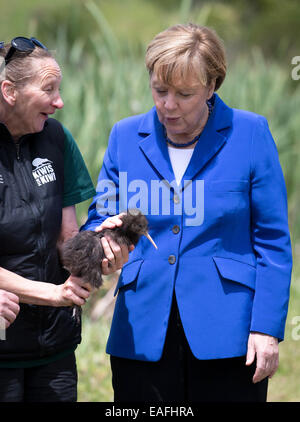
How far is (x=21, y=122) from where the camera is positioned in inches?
105

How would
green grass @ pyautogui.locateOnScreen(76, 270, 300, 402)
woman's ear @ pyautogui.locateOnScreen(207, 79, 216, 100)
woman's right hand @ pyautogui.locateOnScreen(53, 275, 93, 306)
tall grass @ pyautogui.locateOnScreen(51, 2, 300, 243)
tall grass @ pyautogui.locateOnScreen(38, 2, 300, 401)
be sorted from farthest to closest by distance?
tall grass @ pyautogui.locateOnScreen(51, 2, 300, 243) < tall grass @ pyautogui.locateOnScreen(38, 2, 300, 401) < green grass @ pyautogui.locateOnScreen(76, 270, 300, 402) < woman's ear @ pyautogui.locateOnScreen(207, 79, 216, 100) < woman's right hand @ pyautogui.locateOnScreen(53, 275, 93, 306)

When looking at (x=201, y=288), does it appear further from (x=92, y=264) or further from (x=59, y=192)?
(x=59, y=192)

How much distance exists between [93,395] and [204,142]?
95.9 inches

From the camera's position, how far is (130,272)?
2816 millimetres

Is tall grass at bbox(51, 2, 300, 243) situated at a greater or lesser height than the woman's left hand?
greater

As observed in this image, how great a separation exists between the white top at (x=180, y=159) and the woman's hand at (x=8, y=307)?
2.81 ft

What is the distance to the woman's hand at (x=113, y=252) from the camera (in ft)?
8.69

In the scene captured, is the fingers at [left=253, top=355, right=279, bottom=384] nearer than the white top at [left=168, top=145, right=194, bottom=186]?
Yes

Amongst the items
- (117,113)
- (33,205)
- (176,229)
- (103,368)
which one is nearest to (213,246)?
(176,229)

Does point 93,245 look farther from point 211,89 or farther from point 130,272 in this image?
point 211,89

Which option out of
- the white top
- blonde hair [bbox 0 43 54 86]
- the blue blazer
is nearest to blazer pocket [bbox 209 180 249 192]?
the blue blazer

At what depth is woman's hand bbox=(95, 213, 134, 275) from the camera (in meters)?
2.65

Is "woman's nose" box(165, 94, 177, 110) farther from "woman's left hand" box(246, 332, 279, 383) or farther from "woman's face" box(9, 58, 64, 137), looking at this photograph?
"woman's left hand" box(246, 332, 279, 383)
